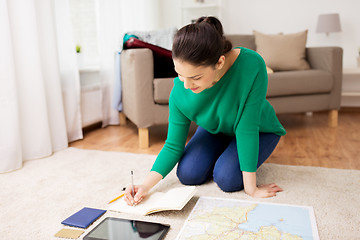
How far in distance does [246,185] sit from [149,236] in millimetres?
436

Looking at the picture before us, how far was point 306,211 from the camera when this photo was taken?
3.69 feet

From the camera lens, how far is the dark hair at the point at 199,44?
960 millimetres

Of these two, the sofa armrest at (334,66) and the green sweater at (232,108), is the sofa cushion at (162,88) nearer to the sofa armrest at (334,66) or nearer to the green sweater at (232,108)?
the green sweater at (232,108)

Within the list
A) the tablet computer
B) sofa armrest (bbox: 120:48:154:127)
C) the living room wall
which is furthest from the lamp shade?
the tablet computer

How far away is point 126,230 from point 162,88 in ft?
3.82

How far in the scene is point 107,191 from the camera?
1.39 metres

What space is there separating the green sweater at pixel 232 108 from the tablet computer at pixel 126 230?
0.77ft

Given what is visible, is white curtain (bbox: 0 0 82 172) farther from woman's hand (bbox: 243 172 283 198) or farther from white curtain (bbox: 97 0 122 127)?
woman's hand (bbox: 243 172 283 198)

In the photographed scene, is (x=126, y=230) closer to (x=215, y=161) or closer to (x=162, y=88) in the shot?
(x=215, y=161)

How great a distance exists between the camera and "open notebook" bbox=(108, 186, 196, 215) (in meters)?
1.11

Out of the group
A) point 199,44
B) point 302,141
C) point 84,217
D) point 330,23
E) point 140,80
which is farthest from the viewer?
point 330,23

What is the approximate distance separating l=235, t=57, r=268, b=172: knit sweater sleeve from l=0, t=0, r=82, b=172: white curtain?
1177 mm

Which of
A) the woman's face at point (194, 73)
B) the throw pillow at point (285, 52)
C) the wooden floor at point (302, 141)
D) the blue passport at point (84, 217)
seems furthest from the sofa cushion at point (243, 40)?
the blue passport at point (84, 217)

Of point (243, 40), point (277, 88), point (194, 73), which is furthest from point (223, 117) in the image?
point (243, 40)
